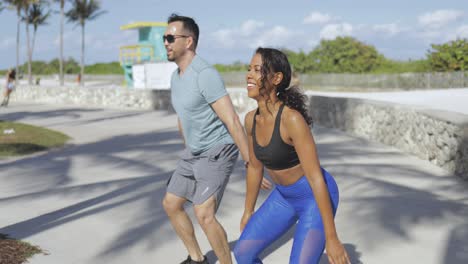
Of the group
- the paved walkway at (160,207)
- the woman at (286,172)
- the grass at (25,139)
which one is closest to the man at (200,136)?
the woman at (286,172)

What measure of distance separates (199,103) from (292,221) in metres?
1.18

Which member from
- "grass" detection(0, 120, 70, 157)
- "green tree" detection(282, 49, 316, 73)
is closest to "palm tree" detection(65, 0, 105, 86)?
"green tree" detection(282, 49, 316, 73)

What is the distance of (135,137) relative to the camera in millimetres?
16344

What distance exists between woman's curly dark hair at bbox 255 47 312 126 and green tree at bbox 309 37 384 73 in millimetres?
56758

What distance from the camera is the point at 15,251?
5.38 metres

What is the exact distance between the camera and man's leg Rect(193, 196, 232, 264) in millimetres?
4316

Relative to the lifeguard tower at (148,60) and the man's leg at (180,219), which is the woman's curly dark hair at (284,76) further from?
the lifeguard tower at (148,60)

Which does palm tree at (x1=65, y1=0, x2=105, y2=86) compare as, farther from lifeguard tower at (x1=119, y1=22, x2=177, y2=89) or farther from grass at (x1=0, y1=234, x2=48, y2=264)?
grass at (x1=0, y1=234, x2=48, y2=264)

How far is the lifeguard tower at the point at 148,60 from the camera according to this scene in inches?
1679

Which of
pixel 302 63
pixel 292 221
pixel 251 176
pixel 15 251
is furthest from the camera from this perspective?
pixel 302 63

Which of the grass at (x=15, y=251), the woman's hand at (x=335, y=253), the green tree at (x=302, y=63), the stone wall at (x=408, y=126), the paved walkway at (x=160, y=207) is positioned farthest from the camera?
the green tree at (x=302, y=63)

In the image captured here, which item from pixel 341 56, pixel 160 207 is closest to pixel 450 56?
pixel 341 56

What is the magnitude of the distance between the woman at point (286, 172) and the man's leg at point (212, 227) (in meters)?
0.68

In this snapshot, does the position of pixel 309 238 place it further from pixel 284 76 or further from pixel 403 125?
pixel 403 125
